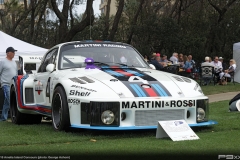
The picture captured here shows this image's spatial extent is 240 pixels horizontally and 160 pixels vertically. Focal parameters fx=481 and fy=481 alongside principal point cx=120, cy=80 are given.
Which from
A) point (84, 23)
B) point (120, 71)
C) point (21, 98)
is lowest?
point (21, 98)

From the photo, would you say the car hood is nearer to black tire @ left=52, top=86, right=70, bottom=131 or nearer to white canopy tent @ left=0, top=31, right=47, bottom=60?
black tire @ left=52, top=86, right=70, bottom=131

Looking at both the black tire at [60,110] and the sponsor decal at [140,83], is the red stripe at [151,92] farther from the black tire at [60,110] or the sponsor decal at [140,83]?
the black tire at [60,110]

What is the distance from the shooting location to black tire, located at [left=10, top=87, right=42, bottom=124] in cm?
968

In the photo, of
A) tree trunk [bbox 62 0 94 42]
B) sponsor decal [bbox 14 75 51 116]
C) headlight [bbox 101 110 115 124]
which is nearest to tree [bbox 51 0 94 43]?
tree trunk [bbox 62 0 94 42]

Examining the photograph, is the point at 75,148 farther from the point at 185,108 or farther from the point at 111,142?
the point at 185,108

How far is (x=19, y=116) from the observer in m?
9.66

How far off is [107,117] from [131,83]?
2.21 feet

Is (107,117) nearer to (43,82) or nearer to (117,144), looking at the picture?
(117,144)

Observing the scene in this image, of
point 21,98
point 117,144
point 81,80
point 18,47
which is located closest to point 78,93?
point 81,80

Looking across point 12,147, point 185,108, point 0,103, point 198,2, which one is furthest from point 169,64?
point 198,2

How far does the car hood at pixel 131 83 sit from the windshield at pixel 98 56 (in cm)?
40

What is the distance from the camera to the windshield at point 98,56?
27.4 feet

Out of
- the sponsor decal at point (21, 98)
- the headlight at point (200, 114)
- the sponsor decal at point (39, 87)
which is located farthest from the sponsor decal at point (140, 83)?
the sponsor decal at point (21, 98)

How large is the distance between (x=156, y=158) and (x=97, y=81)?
2183 mm
